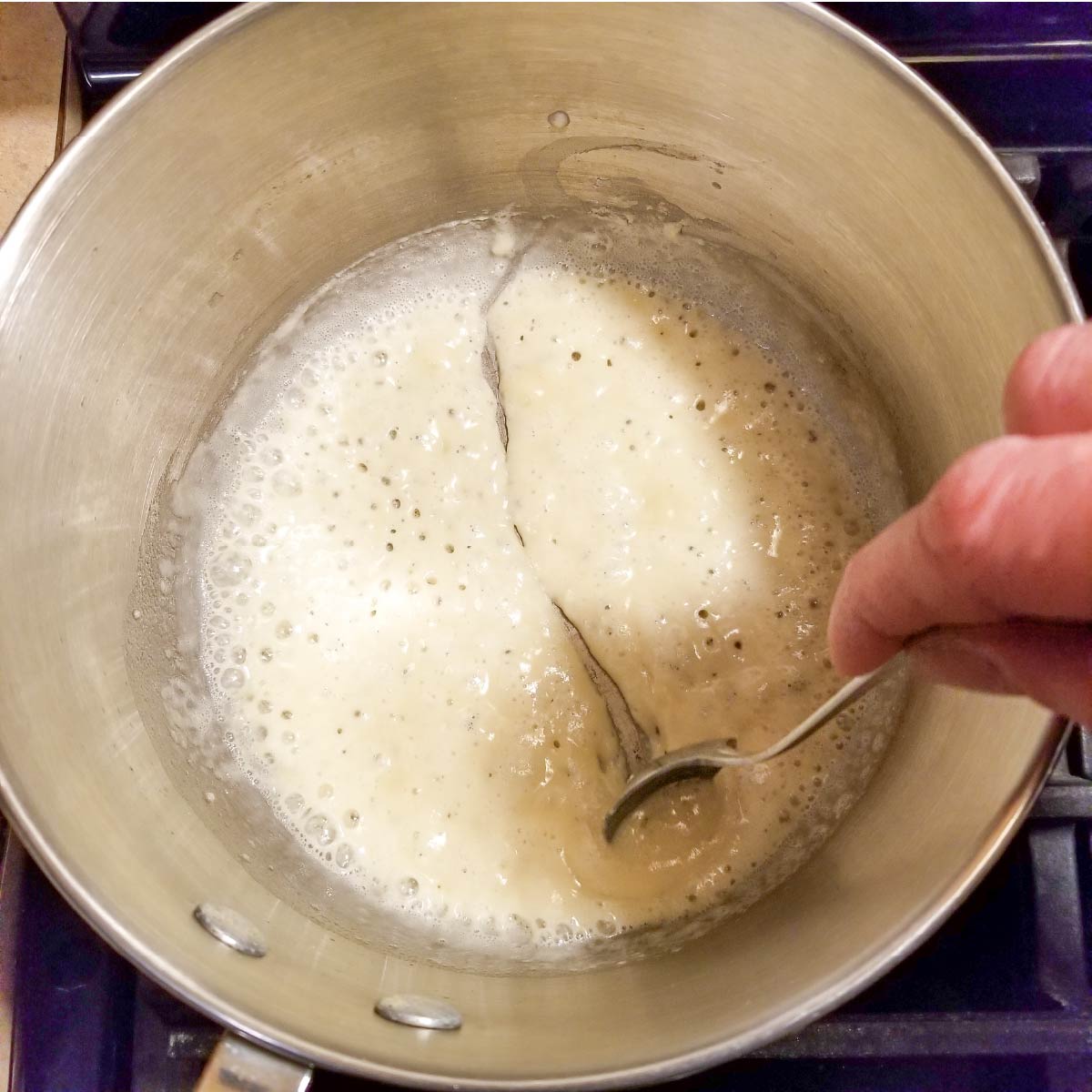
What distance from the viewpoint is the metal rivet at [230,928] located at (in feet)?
1.86

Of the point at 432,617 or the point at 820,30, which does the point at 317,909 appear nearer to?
the point at 432,617

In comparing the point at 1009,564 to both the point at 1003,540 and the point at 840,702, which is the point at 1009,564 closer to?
the point at 1003,540

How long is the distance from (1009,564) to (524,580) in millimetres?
488

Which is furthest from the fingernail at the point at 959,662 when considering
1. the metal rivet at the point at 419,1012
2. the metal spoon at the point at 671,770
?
the metal rivet at the point at 419,1012

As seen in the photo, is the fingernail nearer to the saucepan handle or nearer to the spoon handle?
the spoon handle

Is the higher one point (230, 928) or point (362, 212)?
point (362, 212)

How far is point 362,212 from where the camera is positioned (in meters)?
0.80

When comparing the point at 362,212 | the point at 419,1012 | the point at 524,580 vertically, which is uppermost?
the point at 362,212

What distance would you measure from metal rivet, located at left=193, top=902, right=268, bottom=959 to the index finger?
44 cm

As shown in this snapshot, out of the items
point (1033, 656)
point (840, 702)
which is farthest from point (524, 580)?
point (1033, 656)

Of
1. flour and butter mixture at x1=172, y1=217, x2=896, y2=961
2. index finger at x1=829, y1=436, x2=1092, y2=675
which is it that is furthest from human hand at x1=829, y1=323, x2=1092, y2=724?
flour and butter mixture at x1=172, y1=217, x2=896, y2=961

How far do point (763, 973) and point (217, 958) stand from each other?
32 cm

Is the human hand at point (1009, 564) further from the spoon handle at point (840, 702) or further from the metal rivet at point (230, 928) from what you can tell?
the metal rivet at point (230, 928)

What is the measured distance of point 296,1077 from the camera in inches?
19.5
